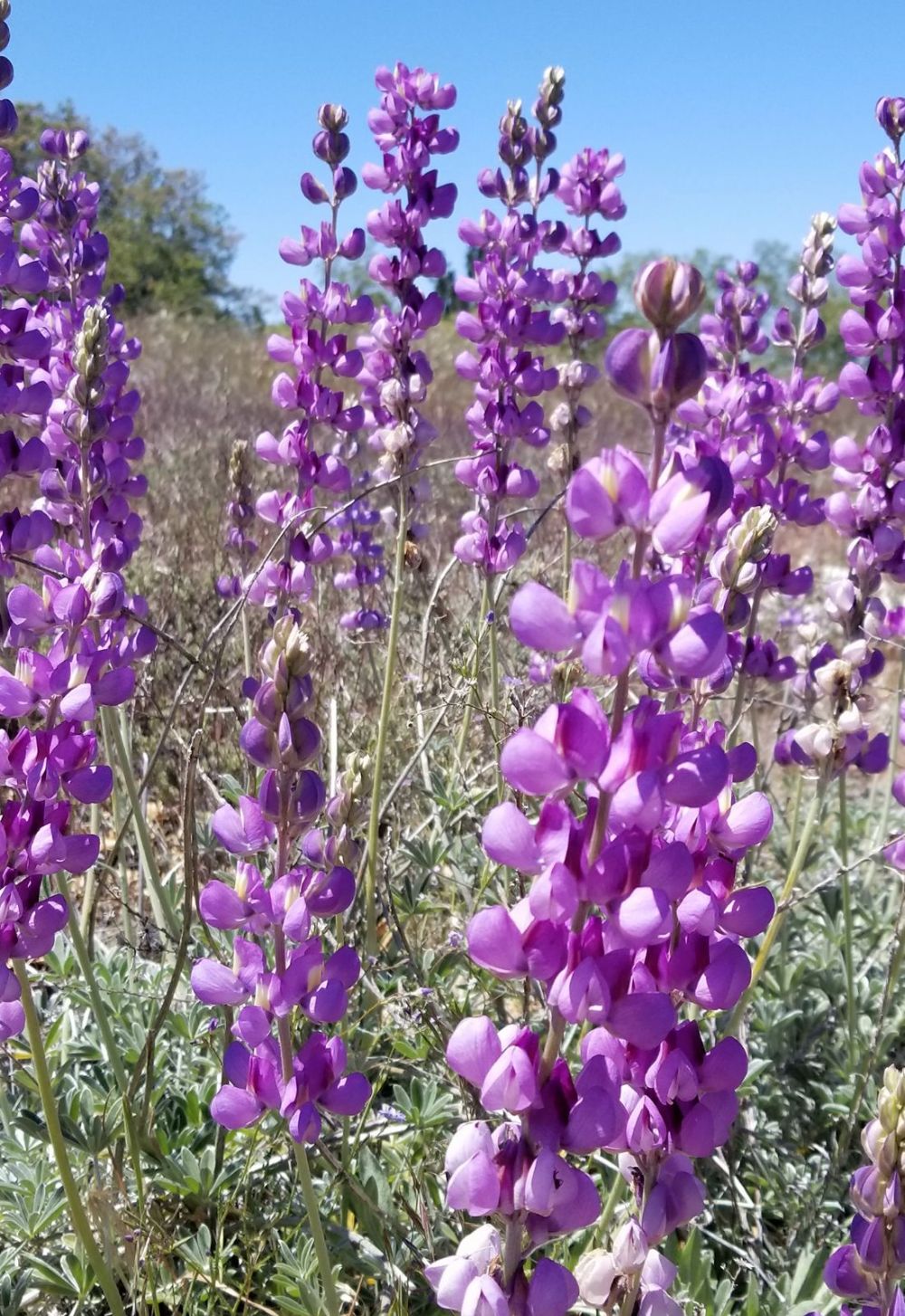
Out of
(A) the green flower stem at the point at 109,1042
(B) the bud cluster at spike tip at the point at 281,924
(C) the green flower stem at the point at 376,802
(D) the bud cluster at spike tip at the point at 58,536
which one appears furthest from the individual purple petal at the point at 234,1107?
(C) the green flower stem at the point at 376,802

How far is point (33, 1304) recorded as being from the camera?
77.3 inches

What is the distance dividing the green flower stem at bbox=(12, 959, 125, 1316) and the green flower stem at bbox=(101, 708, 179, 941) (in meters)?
0.74

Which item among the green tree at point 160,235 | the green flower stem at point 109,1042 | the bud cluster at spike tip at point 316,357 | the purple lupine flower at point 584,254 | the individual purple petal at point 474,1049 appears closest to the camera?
the individual purple petal at point 474,1049

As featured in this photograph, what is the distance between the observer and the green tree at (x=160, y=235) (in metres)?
28.0

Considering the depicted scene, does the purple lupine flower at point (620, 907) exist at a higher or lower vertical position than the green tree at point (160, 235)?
lower

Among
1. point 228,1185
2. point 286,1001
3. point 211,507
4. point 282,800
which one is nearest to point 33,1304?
point 228,1185

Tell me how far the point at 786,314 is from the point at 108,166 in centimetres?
3234

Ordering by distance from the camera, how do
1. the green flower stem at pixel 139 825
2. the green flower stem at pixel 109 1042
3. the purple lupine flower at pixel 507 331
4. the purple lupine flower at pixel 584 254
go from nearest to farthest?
the green flower stem at pixel 109 1042 < the green flower stem at pixel 139 825 < the purple lupine flower at pixel 507 331 < the purple lupine flower at pixel 584 254

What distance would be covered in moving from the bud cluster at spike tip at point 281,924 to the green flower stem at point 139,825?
104cm

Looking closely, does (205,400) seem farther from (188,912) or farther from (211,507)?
(188,912)

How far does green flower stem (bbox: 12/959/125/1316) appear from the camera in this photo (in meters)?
1.49

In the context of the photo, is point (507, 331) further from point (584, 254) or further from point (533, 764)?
point (533, 764)

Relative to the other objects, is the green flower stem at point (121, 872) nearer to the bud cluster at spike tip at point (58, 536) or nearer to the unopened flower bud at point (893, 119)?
the bud cluster at spike tip at point (58, 536)

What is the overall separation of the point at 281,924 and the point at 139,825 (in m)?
1.21
